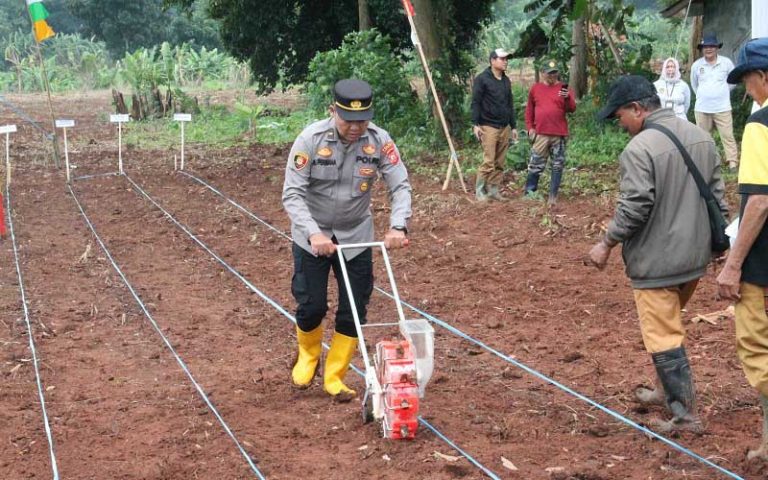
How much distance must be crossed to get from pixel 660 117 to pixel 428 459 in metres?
2.16

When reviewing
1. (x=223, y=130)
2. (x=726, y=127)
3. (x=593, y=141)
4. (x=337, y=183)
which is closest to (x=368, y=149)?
(x=337, y=183)

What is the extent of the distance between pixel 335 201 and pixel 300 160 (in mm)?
Result: 344

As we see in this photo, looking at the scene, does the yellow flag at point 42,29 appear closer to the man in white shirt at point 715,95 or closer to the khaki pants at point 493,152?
the khaki pants at point 493,152

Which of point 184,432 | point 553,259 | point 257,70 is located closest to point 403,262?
point 553,259

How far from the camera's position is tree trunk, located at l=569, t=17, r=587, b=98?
788 inches

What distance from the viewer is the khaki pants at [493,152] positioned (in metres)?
12.3

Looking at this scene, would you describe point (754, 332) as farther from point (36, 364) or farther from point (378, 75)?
point (378, 75)

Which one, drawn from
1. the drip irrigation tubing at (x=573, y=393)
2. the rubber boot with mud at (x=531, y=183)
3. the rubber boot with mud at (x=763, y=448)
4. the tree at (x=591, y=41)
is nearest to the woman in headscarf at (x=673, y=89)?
the rubber boot with mud at (x=531, y=183)

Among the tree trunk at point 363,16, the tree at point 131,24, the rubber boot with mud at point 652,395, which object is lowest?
the rubber boot with mud at point 652,395

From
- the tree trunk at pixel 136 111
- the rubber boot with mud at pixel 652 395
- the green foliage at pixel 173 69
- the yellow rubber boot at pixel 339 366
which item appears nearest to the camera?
the rubber boot with mud at pixel 652 395

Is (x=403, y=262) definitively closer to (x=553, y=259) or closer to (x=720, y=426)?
(x=553, y=259)

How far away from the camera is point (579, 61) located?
2092 cm

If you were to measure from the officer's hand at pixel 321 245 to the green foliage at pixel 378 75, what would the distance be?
13235 mm

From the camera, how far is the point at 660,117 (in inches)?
208
